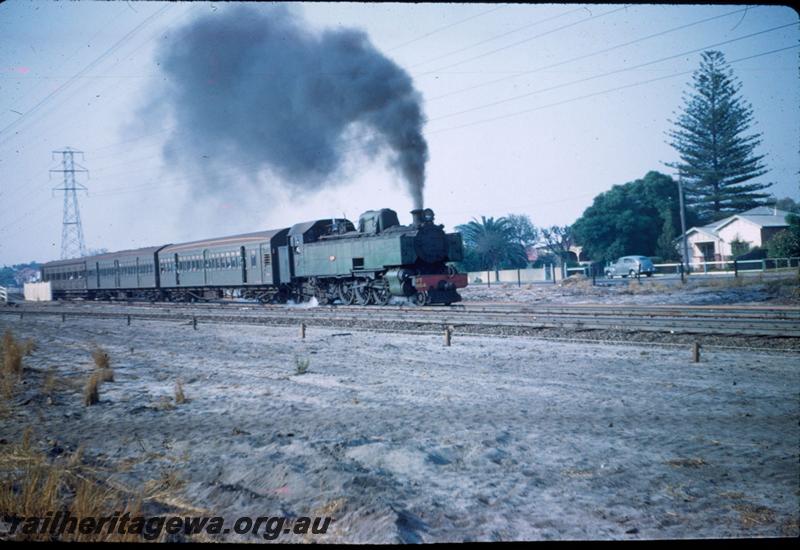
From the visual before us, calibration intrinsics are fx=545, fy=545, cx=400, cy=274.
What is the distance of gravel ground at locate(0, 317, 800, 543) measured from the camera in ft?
13.8

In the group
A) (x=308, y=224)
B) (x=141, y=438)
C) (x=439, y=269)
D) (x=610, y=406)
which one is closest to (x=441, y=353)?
(x=610, y=406)

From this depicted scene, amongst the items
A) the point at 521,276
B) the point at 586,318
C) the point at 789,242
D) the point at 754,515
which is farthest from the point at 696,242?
the point at 754,515

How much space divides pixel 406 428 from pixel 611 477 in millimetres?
2407

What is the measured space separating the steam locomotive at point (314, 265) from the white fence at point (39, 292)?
42.6ft

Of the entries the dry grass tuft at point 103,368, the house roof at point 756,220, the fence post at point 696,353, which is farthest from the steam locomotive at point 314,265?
the house roof at point 756,220

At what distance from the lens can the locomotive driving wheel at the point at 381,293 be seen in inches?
862

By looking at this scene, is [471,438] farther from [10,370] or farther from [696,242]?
[696,242]

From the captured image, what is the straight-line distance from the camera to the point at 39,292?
160 ft

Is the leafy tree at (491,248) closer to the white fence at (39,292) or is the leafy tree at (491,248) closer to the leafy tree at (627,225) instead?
the leafy tree at (627,225)

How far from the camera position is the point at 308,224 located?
25625 mm

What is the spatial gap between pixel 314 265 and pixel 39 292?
37.3m

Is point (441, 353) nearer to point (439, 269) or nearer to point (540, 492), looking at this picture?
point (540, 492)

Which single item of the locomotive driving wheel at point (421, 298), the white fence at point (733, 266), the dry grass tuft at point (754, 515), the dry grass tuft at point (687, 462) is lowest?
the dry grass tuft at point (754, 515)

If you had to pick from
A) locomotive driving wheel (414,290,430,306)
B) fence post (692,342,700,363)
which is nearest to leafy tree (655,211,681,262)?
locomotive driving wheel (414,290,430,306)
